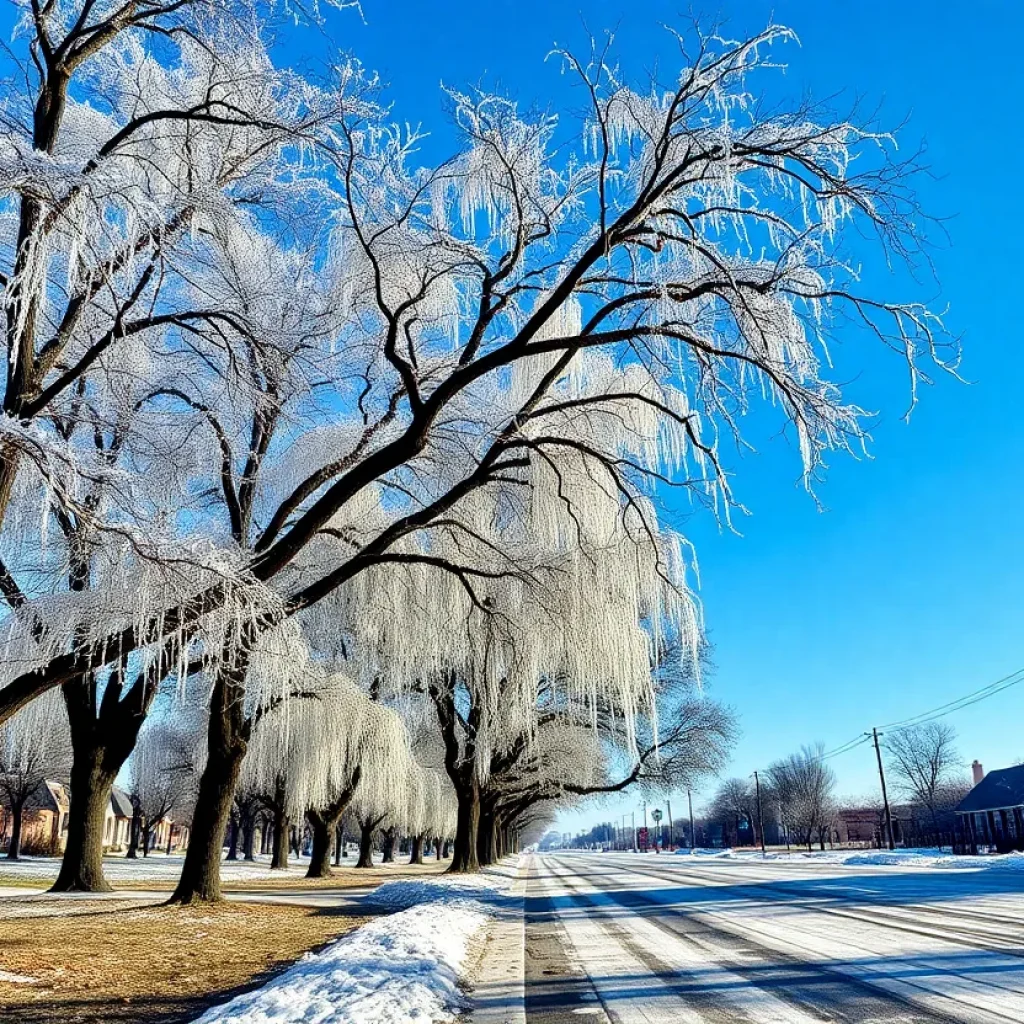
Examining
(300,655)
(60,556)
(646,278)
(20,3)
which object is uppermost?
(20,3)

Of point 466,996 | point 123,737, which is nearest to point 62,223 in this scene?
point 466,996

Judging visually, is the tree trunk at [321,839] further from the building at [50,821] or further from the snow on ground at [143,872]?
the building at [50,821]

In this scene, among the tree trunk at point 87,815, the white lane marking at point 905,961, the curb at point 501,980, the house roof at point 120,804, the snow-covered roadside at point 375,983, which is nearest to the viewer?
the snow-covered roadside at point 375,983

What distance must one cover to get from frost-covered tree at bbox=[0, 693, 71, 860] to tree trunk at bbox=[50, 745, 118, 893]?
0.79 m

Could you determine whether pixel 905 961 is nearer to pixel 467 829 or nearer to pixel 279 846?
pixel 467 829

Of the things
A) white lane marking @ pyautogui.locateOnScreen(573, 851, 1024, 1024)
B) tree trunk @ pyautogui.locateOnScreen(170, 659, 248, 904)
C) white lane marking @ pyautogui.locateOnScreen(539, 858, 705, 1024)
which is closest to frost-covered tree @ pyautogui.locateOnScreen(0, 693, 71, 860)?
tree trunk @ pyautogui.locateOnScreen(170, 659, 248, 904)

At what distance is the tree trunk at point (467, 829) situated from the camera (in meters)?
25.9

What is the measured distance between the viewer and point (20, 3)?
7.65m

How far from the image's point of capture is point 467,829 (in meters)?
26.5

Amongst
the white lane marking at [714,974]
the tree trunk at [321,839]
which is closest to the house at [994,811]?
the tree trunk at [321,839]

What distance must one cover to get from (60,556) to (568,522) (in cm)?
532

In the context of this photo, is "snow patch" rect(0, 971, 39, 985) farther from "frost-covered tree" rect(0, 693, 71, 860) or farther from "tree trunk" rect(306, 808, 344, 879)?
"tree trunk" rect(306, 808, 344, 879)

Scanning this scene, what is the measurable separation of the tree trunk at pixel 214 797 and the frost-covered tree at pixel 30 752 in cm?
256

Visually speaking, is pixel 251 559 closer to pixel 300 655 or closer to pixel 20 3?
pixel 300 655
